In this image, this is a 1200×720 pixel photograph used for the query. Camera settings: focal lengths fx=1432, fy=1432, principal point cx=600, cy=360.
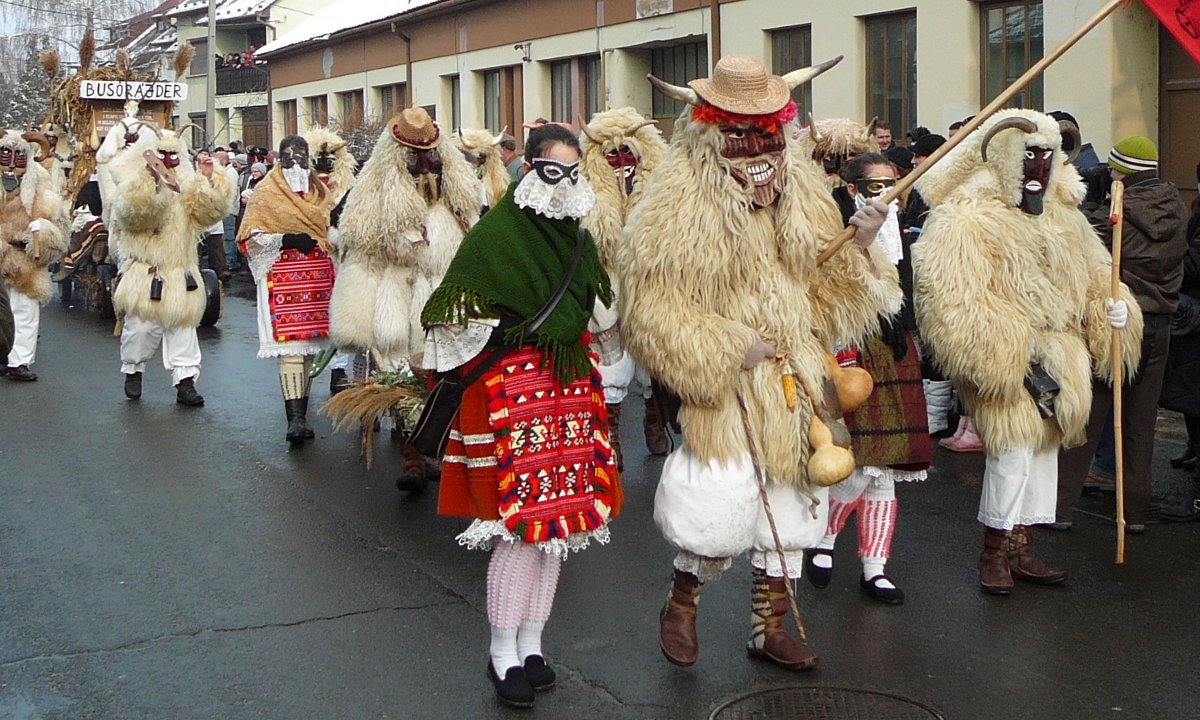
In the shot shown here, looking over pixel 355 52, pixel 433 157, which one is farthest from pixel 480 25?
pixel 433 157

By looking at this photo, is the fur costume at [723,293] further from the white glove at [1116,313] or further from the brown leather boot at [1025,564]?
the white glove at [1116,313]

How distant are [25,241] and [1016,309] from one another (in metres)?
9.37

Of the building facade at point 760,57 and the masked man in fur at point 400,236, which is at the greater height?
the building facade at point 760,57

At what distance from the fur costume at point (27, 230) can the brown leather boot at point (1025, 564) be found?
30.2 ft

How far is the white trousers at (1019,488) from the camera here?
597 cm

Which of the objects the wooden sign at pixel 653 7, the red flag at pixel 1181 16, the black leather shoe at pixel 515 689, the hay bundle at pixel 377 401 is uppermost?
the wooden sign at pixel 653 7

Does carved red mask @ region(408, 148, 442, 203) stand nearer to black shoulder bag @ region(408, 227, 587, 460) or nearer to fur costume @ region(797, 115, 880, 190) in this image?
fur costume @ region(797, 115, 880, 190)

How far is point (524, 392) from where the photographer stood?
15.7 feet

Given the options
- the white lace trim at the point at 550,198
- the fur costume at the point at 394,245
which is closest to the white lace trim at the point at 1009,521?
the white lace trim at the point at 550,198

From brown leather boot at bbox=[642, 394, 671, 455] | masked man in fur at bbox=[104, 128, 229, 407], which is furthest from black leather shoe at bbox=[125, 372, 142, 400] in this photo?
brown leather boot at bbox=[642, 394, 671, 455]

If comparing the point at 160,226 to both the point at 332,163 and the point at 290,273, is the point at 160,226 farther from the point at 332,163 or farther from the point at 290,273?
the point at 290,273

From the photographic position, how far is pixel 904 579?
20.6 feet

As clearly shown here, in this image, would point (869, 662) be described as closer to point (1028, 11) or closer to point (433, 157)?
point (433, 157)

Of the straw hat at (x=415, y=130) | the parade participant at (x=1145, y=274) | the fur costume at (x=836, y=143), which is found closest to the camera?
the parade participant at (x=1145, y=274)
